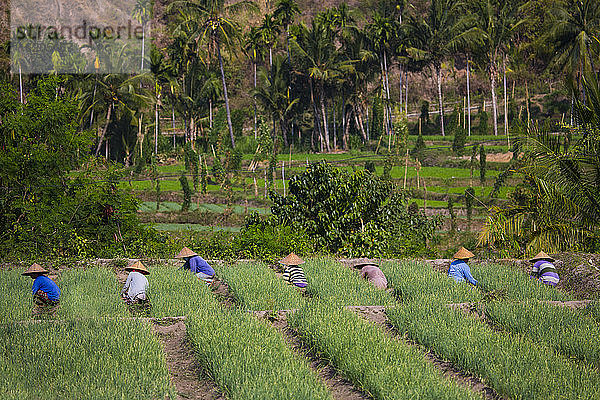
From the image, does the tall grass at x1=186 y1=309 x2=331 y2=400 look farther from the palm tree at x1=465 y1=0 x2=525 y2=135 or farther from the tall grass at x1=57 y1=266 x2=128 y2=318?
the palm tree at x1=465 y1=0 x2=525 y2=135

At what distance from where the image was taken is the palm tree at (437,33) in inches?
1587

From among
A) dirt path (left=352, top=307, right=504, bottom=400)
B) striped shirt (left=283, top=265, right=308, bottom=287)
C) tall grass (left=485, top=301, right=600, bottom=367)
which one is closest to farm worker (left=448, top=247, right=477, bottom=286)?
tall grass (left=485, top=301, right=600, bottom=367)

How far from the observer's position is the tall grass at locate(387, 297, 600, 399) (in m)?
5.21

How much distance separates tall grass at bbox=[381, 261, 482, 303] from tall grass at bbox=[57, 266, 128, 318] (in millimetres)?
3868

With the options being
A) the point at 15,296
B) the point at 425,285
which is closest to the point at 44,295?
the point at 15,296

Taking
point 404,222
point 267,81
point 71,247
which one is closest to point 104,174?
point 71,247

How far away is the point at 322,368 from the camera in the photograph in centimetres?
632

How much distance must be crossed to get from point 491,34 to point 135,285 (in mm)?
35475

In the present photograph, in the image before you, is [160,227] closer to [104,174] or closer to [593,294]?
[104,174]

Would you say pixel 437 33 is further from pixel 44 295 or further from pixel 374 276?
pixel 44 295

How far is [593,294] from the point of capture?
31.1 feet

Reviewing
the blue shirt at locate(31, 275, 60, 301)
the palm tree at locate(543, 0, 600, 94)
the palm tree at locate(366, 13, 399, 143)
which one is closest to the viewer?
the blue shirt at locate(31, 275, 60, 301)

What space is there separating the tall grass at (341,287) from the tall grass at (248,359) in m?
1.52

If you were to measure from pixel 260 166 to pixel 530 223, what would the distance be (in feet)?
79.0
